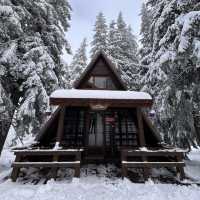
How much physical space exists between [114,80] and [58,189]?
8329mm

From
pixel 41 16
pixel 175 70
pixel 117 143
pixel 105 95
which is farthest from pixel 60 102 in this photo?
pixel 41 16

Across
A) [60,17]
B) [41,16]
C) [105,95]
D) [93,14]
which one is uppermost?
[93,14]

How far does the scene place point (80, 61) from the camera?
30.4 m

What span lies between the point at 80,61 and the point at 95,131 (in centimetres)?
1881

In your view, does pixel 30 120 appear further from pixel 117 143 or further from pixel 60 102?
pixel 117 143

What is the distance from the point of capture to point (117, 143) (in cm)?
1307

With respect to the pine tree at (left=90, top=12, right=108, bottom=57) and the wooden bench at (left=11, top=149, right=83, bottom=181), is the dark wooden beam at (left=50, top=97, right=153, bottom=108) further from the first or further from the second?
the pine tree at (left=90, top=12, right=108, bottom=57)

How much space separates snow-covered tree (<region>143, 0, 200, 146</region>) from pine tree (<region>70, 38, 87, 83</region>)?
16.0 metres

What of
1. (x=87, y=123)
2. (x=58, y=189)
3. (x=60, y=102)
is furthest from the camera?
(x=87, y=123)

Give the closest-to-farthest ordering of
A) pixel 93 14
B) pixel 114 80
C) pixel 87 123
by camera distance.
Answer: pixel 87 123 < pixel 114 80 < pixel 93 14

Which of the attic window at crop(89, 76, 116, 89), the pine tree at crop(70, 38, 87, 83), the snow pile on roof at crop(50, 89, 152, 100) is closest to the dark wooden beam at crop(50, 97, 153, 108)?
the snow pile on roof at crop(50, 89, 152, 100)

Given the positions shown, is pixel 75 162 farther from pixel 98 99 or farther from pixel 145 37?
pixel 145 37

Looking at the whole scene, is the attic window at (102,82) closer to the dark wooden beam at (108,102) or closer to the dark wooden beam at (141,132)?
the dark wooden beam at (141,132)

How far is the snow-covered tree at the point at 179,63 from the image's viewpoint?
905 centimetres
